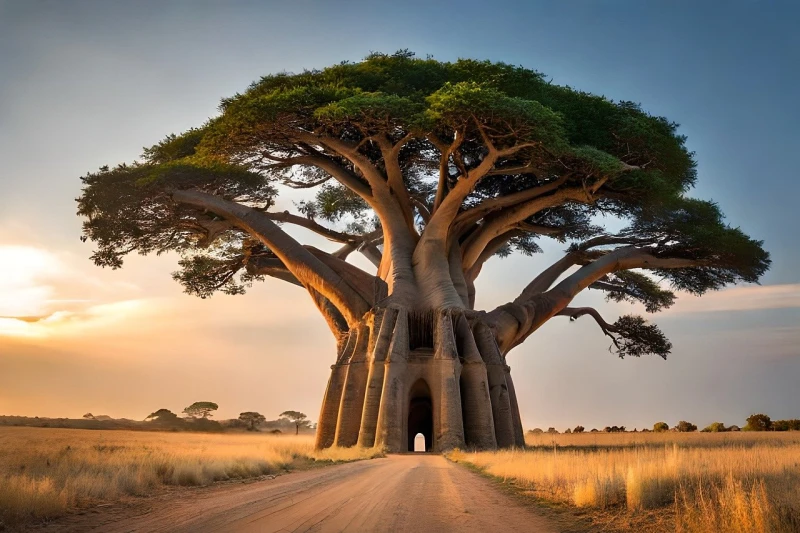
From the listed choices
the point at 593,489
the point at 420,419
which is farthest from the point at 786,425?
the point at 593,489

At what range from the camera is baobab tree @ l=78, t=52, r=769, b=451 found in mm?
24734

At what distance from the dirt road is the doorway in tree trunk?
12.9 metres

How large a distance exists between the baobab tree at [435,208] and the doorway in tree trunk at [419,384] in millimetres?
71

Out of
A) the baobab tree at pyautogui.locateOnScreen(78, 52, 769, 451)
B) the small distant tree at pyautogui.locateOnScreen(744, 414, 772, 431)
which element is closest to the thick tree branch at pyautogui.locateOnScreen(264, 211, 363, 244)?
the baobab tree at pyautogui.locateOnScreen(78, 52, 769, 451)

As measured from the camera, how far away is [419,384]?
27.5m

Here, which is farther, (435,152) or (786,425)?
(786,425)

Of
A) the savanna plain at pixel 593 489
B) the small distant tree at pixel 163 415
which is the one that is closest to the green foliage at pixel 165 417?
the small distant tree at pixel 163 415

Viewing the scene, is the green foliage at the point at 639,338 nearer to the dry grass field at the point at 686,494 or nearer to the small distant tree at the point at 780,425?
the small distant tree at the point at 780,425

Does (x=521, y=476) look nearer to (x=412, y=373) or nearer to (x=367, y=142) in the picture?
(x=412, y=373)

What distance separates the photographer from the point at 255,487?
36.2 feet

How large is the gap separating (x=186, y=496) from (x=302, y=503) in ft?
7.38

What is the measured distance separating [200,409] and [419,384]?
168ft

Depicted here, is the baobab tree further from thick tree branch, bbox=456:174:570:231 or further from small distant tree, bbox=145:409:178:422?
small distant tree, bbox=145:409:178:422

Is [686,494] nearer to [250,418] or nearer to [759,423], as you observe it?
[759,423]
